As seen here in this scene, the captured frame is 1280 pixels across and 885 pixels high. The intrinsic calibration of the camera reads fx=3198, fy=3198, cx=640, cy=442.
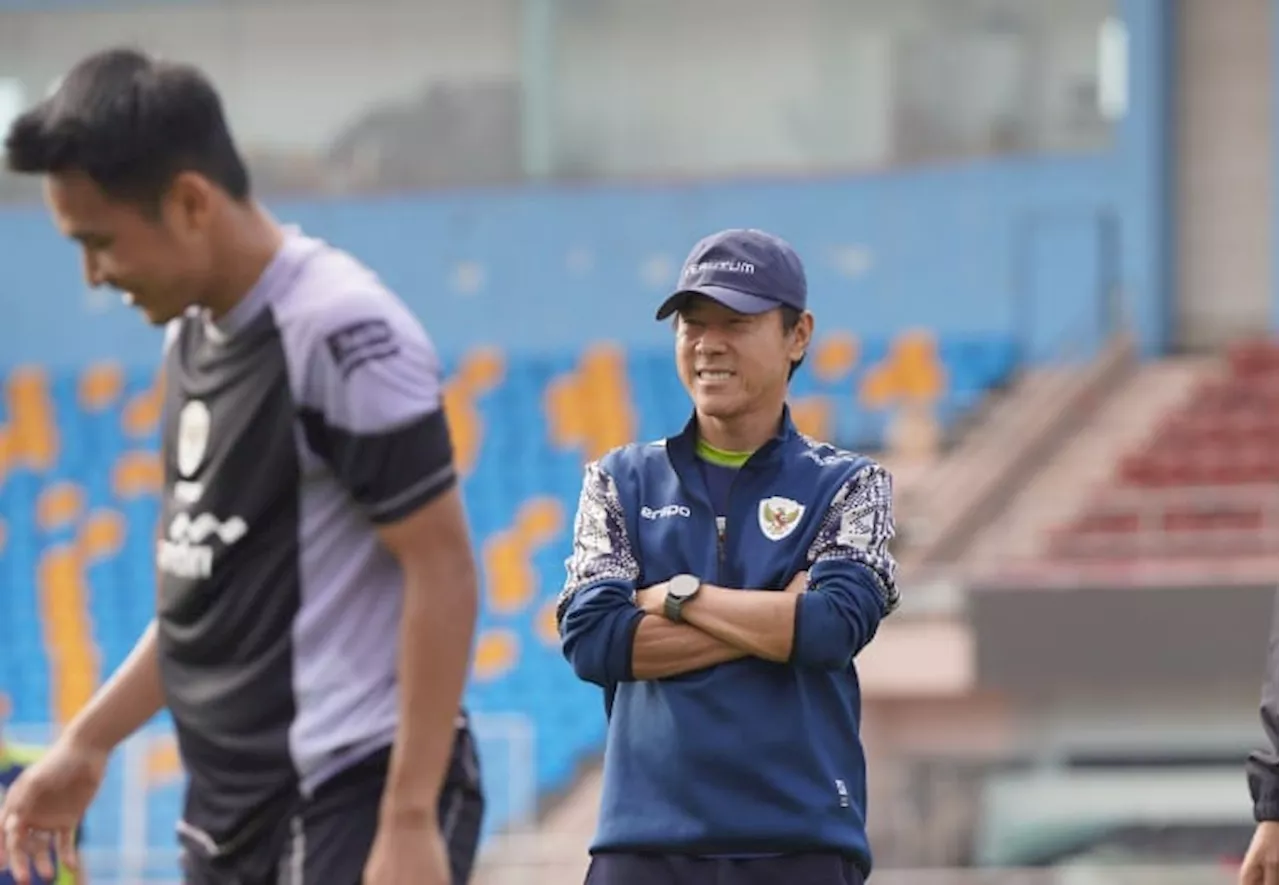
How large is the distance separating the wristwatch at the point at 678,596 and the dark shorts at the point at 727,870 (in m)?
0.33

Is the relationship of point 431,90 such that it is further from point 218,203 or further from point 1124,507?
point 218,203

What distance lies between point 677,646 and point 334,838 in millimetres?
646

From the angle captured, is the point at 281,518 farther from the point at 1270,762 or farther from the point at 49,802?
the point at 1270,762

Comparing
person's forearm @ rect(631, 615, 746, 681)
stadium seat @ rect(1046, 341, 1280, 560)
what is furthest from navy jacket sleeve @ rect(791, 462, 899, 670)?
stadium seat @ rect(1046, 341, 1280, 560)

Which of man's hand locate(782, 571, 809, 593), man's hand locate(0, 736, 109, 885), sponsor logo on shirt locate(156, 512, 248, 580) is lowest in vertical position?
man's hand locate(0, 736, 109, 885)

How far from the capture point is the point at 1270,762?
4.73 m

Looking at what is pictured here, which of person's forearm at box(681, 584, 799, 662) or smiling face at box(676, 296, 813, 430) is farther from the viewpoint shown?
smiling face at box(676, 296, 813, 430)

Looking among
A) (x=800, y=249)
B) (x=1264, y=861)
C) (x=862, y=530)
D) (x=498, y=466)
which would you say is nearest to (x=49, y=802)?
(x=862, y=530)

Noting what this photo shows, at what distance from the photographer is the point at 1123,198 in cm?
2072

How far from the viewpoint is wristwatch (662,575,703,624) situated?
4.41 m

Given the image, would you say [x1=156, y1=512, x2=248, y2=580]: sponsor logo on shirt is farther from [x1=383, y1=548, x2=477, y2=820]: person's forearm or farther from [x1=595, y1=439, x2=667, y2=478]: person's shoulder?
[x1=595, y1=439, x2=667, y2=478]: person's shoulder

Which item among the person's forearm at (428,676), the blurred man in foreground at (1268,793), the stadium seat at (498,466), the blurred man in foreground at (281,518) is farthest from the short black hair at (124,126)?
the stadium seat at (498,466)

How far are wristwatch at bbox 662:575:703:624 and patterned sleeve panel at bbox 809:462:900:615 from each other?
0.19 m

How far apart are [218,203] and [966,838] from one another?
38.4 ft
